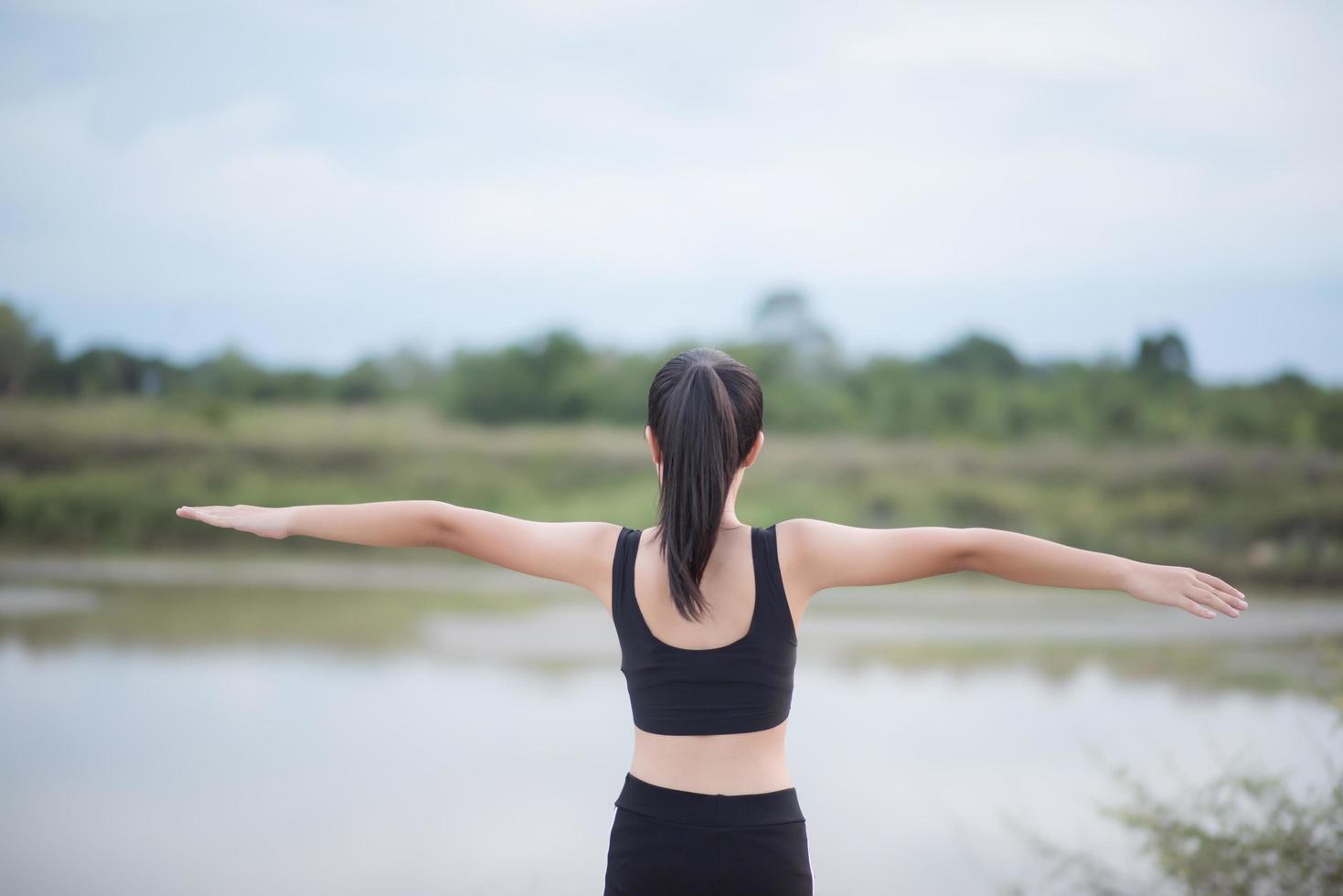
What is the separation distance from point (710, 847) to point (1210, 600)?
767 mm

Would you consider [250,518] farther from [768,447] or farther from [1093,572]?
[768,447]

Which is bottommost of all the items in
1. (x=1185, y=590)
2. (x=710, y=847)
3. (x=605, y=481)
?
(x=710, y=847)

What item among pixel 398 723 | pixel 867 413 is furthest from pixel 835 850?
pixel 867 413

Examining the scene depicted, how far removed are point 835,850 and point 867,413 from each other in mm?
15673

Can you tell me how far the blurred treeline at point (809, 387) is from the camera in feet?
65.0

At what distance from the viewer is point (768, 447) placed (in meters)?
18.3

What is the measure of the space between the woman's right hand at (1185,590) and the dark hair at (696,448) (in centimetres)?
58

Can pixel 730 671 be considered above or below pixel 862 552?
below

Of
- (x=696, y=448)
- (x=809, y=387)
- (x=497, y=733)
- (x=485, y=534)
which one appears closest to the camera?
(x=696, y=448)

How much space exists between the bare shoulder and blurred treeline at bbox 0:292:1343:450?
18391 millimetres

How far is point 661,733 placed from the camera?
1514 millimetres

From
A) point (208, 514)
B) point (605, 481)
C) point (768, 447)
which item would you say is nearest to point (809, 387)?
point (768, 447)

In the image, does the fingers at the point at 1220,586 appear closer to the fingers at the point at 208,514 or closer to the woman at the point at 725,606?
the woman at the point at 725,606

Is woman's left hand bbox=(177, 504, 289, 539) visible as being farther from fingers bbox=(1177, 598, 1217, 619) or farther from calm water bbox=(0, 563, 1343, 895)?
calm water bbox=(0, 563, 1343, 895)
